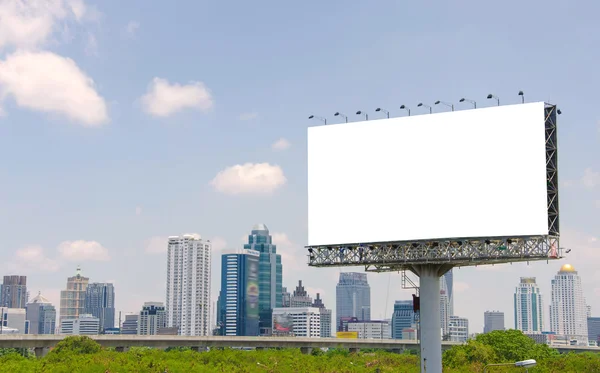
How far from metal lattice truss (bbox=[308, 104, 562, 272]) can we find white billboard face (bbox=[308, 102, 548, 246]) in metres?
0.93

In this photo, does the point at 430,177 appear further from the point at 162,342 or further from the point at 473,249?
the point at 162,342

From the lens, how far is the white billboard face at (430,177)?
5722 cm

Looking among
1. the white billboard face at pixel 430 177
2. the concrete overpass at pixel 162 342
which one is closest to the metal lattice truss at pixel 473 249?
the white billboard face at pixel 430 177

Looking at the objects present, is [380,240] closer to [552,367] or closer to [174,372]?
[174,372]

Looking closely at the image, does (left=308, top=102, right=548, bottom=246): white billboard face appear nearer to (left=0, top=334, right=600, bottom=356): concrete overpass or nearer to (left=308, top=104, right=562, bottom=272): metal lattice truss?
(left=308, top=104, right=562, bottom=272): metal lattice truss

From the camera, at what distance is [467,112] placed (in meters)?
59.8

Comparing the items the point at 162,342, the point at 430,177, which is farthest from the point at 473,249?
the point at 162,342

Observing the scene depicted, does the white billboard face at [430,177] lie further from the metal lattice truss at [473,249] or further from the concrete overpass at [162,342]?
the concrete overpass at [162,342]

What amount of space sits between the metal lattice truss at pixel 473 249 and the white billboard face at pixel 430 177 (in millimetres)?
932

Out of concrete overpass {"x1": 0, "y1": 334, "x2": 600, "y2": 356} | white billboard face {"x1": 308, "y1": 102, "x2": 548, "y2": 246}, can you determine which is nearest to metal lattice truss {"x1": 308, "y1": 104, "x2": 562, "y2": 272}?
white billboard face {"x1": 308, "y1": 102, "x2": 548, "y2": 246}

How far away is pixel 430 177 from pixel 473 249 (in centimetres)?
635

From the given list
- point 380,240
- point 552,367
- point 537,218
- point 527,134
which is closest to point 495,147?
point 527,134

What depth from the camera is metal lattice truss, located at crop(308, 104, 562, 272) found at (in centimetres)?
5741

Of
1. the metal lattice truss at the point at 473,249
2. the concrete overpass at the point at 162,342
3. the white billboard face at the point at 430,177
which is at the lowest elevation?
the concrete overpass at the point at 162,342
